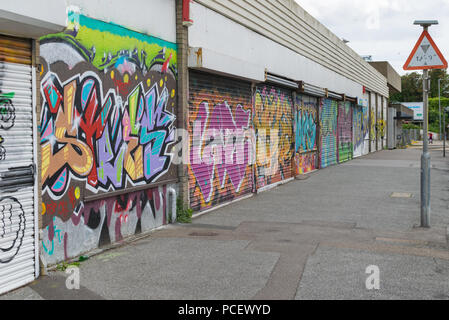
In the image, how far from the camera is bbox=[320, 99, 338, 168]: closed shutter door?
63.6 ft

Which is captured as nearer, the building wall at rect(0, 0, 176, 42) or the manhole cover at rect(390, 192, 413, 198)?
the building wall at rect(0, 0, 176, 42)

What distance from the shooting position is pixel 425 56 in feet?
27.1

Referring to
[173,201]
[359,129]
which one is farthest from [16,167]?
[359,129]

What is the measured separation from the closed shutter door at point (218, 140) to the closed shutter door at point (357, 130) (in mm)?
15388

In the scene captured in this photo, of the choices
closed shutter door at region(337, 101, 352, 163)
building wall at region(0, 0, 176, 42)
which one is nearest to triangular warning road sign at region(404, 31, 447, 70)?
building wall at region(0, 0, 176, 42)

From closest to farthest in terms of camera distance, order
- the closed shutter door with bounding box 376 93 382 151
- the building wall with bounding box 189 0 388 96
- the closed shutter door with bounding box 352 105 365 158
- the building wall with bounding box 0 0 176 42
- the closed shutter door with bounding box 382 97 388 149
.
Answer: the building wall with bounding box 0 0 176 42, the building wall with bounding box 189 0 388 96, the closed shutter door with bounding box 352 105 365 158, the closed shutter door with bounding box 376 93 382 151, the closed shutter door with bounding box 382 97 388 149

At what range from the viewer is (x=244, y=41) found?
11633 mm

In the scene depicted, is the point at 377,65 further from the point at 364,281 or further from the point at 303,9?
the point at 364,281

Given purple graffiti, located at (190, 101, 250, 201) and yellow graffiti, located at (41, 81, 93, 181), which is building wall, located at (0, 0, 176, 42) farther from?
purple graffiti, located at (190, 101, 250, 201)

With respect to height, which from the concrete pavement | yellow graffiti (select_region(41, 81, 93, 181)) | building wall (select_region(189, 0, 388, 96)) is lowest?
the concrete pavement

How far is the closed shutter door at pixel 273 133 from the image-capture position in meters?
12.8

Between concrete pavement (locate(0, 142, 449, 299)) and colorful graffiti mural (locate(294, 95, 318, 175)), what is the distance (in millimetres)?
6043

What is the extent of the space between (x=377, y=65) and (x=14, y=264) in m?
38.8

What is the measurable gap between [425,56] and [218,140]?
14.2 ft
